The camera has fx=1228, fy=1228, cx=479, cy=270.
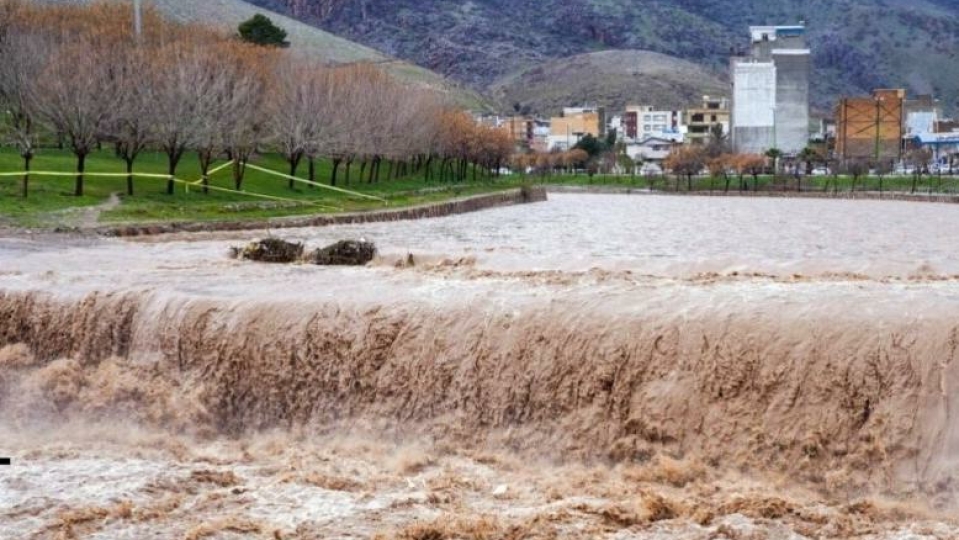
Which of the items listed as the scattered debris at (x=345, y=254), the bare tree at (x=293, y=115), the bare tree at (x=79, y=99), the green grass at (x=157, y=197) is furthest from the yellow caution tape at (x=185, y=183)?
the scattered debris at (x=345, y=254)

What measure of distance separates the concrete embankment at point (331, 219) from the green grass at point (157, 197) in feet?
3.56

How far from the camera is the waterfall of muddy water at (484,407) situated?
14516mm

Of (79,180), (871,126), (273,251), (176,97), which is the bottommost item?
(273,251)

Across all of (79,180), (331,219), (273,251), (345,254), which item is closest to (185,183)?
(79,180)

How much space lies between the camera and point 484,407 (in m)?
17.7

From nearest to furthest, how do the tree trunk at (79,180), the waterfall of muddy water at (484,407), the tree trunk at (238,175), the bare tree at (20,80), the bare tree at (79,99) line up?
the waterfall of muddy water at (484,407), the tree trunk at (79,180), the bare tree at (79,99), the bare tree at (20,80), the tree trunk at (238,175)

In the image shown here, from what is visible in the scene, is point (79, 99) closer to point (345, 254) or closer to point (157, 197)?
point (157, 197)

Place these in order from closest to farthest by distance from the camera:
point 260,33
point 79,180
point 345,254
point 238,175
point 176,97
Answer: point 345,254 → point 79,180 → point 176,97 → point 238,175 → point 260,33

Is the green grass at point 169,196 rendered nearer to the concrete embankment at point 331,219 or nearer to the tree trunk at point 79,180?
the tree trunk at point 79,180

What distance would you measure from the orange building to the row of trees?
9946 centimetres

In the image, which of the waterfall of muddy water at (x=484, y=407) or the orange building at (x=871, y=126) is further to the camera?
the orange building at (x=871, y=126)

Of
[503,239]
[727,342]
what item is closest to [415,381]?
[727,342]

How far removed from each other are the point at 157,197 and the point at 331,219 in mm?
8136

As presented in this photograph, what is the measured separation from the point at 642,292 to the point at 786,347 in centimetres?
373
